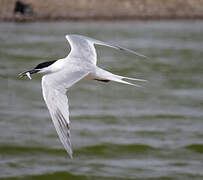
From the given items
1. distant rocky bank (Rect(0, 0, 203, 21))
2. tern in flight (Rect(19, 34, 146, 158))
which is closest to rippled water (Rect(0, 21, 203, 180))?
tern in flight (Rect(19, 34, 146, 158))

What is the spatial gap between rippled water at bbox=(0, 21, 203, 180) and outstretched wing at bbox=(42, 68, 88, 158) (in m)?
3.24

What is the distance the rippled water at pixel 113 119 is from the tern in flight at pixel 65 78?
9.13 ft

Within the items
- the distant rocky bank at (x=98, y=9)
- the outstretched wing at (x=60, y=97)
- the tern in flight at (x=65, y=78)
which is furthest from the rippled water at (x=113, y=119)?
the outstretched wing at (x=60, y=97)

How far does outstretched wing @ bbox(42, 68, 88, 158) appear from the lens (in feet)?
18.3

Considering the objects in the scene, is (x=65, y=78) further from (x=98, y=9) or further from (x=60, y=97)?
(x=98, y=9)

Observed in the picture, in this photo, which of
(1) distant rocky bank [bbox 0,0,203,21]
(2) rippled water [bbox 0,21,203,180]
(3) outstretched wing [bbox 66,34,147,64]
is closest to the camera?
(3) outstretched wing [bbox 66,34,147,64]

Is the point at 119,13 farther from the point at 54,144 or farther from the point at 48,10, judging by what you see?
the point at 54,144

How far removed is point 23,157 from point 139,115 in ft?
9.11

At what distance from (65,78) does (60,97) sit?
10.7 inches

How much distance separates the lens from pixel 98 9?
73.6ft

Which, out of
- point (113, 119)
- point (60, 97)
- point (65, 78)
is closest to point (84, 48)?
point (65, 78)

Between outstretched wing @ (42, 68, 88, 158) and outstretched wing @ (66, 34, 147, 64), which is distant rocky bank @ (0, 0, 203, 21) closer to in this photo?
outstretched wing @ (66, 34, 147, 64)

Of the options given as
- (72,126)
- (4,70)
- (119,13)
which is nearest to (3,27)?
(119,13)

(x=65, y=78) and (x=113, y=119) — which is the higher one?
(x=65, y=78)
